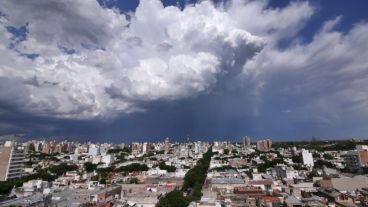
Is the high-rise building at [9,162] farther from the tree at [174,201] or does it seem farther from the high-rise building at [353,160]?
the high-rise building at [353,160]

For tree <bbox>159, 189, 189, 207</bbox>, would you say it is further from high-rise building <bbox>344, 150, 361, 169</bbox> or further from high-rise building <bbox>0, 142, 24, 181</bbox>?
high-rise building <bbox>344, 150, 361, 169</bbox>

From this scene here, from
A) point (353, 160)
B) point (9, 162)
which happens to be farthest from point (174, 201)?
point (353, 160)

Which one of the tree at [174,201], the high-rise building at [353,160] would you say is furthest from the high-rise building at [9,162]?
the high-rise building at [353,160]

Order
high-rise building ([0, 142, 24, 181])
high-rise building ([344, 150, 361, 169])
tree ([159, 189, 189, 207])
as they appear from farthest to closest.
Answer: high-rise building ([344, 150, 361, 169])
high-rise building ([0, 142, 24, 181])
tree ([159, 189, 189, 207])

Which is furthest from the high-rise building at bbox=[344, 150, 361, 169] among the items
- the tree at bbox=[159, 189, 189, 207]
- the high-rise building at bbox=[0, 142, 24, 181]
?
the high-rise building at bbox=[0, 142, 24, 181]

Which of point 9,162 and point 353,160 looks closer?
point 9,162

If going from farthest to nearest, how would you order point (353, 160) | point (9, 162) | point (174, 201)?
point (353, 160) < point (9, 162) < point (174, 201)

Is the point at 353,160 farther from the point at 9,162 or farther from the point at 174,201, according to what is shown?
the point at 9,162

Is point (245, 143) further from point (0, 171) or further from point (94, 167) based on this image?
point (0, 171)

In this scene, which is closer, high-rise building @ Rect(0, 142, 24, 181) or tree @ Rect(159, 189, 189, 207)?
tree @ Rect(159, 189, 189, 207)

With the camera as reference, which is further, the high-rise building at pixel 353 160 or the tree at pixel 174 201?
the high-rise building at pixel 353 160

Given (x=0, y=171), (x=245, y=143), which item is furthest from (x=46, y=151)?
(x=245, y=143)
